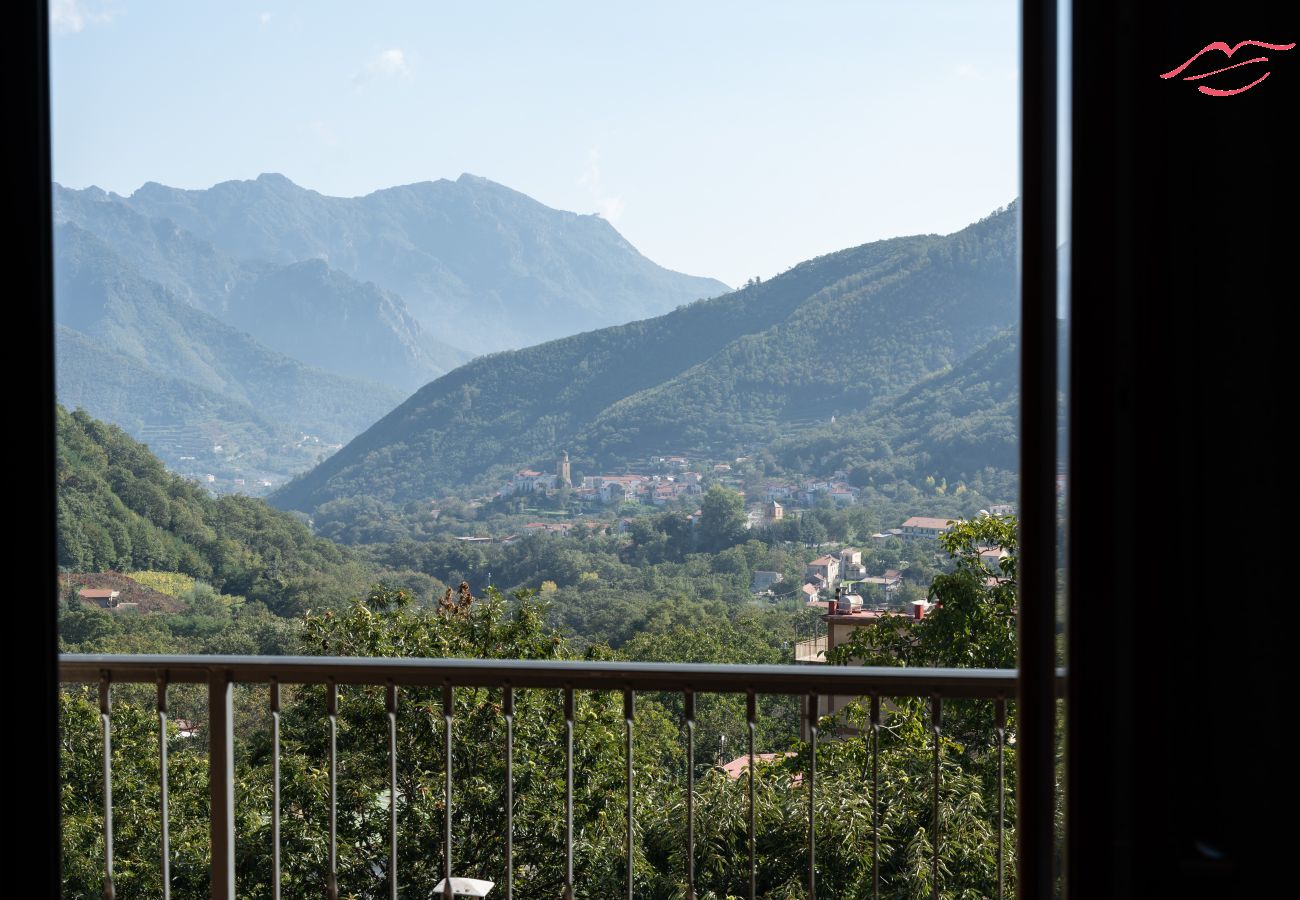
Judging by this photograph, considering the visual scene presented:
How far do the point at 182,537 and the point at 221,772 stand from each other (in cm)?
1641

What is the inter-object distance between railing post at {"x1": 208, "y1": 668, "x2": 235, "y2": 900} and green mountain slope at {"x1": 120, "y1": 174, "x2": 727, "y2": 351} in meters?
37.5

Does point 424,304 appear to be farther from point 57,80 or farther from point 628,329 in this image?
point 57,80

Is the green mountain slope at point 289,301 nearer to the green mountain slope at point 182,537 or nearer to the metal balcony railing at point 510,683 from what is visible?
the green mountain slope at point 182,537

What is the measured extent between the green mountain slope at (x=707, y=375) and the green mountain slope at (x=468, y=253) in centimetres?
1154

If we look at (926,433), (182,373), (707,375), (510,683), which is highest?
(182,373)

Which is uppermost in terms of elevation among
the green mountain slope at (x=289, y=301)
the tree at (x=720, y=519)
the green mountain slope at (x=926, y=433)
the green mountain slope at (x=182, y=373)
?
the green mountain slope at (x=289, y=301)

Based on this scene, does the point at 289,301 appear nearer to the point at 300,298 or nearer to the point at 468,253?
the point at 300,298

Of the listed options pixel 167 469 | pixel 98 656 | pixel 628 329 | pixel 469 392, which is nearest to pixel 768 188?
pixel 628 329

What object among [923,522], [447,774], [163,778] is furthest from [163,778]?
[923,522]

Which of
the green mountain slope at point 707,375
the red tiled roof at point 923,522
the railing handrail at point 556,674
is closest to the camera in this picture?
the railing handrail at point 556,674

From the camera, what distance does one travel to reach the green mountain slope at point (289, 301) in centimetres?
3403

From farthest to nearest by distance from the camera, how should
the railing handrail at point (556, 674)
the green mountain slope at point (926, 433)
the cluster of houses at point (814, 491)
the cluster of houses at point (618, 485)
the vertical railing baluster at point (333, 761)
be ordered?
the cluster of houses at point (618, 485) → the cluster of houses at point (814, 491) → the green mountain slope at point (926, 433) → the vertical railing baluster at point (333, 761) → the railing handrail at point (556, 674)

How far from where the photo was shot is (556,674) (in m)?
2.01

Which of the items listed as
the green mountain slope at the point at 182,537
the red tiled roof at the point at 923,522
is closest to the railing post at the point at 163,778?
the green mountain slope at the point at 182,537
